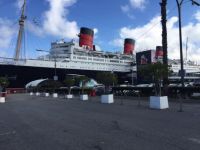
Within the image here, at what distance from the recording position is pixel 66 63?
82625 millimetres

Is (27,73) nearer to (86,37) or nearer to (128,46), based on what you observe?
(86,37)

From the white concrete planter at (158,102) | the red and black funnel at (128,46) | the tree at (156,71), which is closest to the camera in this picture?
the white concrete planter at (158,102)

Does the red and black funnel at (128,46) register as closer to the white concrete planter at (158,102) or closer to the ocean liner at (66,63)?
the ocean liner at (66,63)

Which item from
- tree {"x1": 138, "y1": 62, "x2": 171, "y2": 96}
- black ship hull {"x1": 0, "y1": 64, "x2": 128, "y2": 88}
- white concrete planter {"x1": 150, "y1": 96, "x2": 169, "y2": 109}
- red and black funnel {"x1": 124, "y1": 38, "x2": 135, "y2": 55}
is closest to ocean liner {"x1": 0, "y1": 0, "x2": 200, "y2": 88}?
black ship hull {"x1": 0, "y1": 64, "x2": 128, "y2": 88}

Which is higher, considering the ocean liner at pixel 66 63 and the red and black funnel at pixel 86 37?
the red and black funnel at pixel 86 37

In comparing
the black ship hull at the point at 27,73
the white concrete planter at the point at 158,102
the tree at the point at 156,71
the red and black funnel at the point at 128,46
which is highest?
the red and black funnel at the point at 128,46

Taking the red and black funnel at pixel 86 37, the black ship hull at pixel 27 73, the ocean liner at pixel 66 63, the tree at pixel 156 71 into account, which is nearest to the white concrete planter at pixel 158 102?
the tree at pixel 156 71

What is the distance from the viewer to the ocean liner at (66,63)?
77688 mm

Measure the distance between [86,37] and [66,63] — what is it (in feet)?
41.0

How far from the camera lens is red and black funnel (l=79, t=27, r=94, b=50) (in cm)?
8975

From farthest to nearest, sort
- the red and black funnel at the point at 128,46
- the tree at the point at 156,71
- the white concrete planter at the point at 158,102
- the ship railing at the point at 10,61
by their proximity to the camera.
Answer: the red and black funnel at the point at 128,46
the ship railing at the point at 10,61
the tree at the point at 156,71
the white concrete planter at the point at 158,102

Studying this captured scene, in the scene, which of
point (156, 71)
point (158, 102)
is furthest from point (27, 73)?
point (158, 102)

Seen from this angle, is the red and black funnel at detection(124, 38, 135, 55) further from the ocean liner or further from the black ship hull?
the black ship hull

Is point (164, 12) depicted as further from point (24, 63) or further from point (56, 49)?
point (56, 49)
